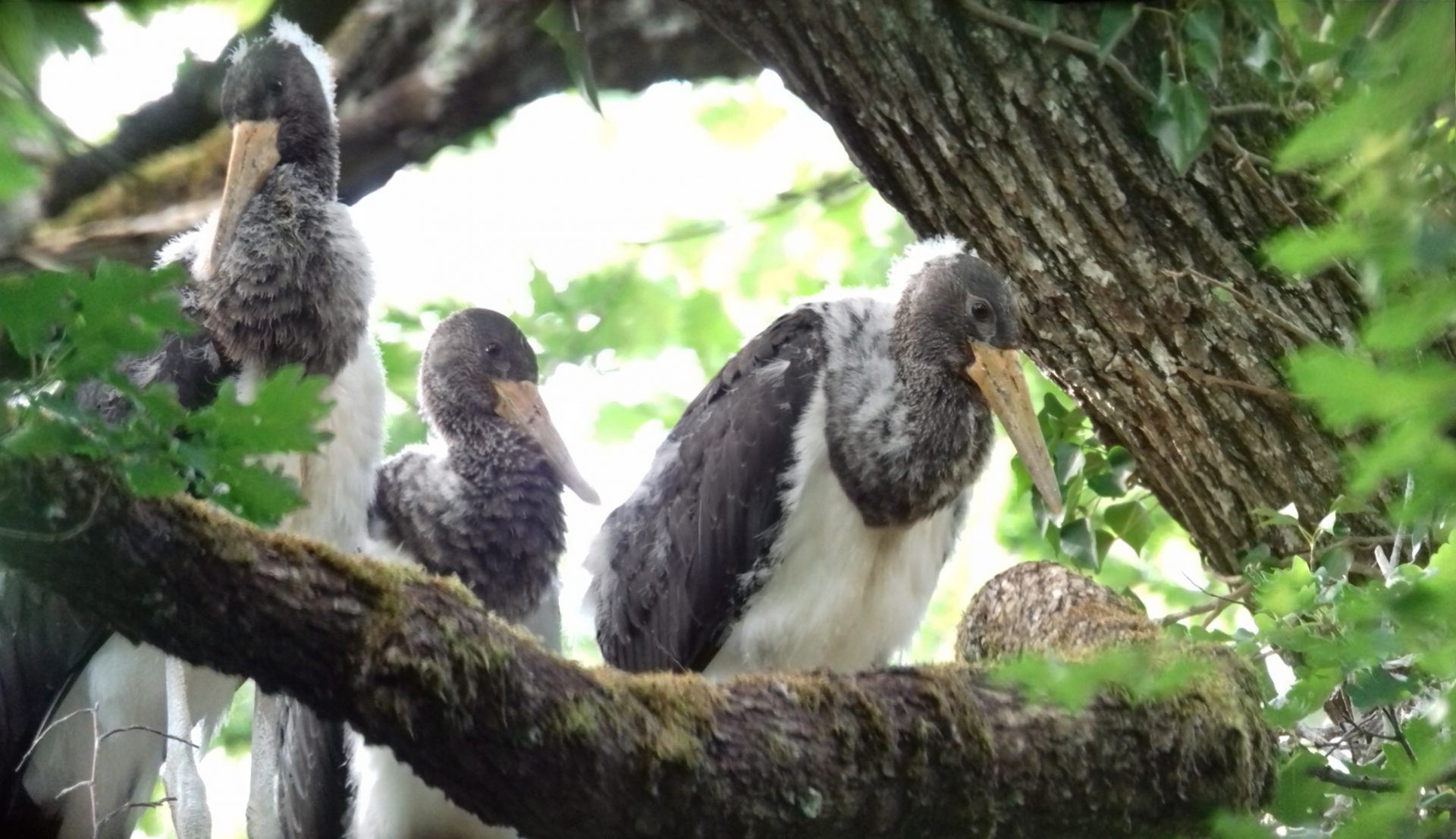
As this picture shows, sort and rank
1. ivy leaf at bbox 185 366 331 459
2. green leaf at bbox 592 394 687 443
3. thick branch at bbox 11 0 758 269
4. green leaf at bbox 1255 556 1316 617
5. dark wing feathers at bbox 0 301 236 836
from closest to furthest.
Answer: ivy leaf at bbox 185 366 331 459 < green leaf at bbox 1255 556 1316 617 < dark wing feathers at bbox 0 301 236 836 < thick branch at bbox 11 0 758 269 < green leaf at bbox 592 394 687 443

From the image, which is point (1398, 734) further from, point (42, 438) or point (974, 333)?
point (42, 438)

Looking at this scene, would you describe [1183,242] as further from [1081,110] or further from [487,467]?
[487,467]

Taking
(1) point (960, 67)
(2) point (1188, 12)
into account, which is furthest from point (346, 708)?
(2) point (1188, 12)

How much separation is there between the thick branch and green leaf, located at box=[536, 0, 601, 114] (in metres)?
0.41

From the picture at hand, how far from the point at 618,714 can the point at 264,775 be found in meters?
1.58

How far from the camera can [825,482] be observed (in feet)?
13.4

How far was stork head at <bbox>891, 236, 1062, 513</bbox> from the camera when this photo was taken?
4.15 metres

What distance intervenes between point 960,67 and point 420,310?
10.1 feet

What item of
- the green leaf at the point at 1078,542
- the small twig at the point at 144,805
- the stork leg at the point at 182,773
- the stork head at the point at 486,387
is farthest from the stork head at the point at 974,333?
the small twig at the point at 144,805

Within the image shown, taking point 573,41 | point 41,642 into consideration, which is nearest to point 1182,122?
point 573,41

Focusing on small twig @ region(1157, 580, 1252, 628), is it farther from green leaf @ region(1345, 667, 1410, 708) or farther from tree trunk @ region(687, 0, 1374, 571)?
green leaf @ region(1345, 667, 1410, 708)

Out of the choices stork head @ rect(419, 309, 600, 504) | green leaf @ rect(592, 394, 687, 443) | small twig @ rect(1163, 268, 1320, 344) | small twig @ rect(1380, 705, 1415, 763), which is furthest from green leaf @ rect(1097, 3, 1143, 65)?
green leaf @ rect(592, 394, 687, 443)

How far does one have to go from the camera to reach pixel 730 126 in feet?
27.0

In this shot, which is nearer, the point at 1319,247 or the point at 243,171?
the point at 1319,247
